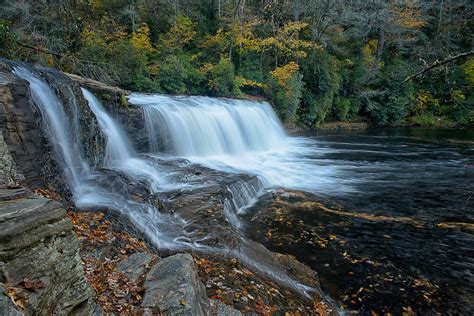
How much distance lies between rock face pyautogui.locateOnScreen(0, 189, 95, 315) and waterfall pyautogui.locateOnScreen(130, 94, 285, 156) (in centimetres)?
896

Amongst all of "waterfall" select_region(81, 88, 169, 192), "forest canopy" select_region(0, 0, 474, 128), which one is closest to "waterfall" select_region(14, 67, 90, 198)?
"waterfall" select_region(81, 88, 169, 192)

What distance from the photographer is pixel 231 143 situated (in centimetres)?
1445

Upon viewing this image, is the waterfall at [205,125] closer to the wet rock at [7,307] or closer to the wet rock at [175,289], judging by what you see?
the wet rock at [175,289]

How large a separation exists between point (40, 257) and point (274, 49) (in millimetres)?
21672

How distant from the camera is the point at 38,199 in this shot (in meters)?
2.71

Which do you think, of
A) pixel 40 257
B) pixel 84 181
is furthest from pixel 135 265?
pixel 84 181

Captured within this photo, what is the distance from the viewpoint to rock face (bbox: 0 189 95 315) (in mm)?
2178

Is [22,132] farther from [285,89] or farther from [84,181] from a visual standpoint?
[285,89]

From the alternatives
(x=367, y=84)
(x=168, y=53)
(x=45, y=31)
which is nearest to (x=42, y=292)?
(x=45, y=31)

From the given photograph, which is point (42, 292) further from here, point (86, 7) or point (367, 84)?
point (367, 84)

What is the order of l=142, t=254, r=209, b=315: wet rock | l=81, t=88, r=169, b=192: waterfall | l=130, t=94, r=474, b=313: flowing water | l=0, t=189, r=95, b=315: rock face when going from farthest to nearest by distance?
1. l=81, t=88, r=169, b=192: waterfall
2. l=130, t=94, r=474, b=313: flowing water
3. l=142, t=254, r=209, b=315: wet rock
4. l=0, t=189, r=95, b=315: rock face

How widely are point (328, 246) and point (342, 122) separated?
20925mm

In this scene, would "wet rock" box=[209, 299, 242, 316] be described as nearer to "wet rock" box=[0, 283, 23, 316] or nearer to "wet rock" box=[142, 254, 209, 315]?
"wet rock" box=[142, 254, 209, 315]

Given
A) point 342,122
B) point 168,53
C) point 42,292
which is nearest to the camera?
point 42,292
